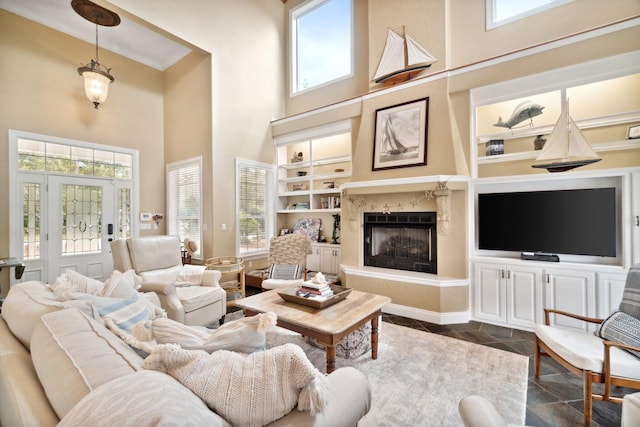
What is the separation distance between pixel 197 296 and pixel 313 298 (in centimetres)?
135

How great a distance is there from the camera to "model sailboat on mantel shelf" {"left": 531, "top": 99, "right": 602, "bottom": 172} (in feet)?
8.68

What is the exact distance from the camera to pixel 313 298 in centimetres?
239

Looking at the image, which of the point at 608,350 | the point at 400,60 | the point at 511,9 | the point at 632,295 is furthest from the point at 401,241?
the point at 511,9

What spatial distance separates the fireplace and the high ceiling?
A: 4.54 metres

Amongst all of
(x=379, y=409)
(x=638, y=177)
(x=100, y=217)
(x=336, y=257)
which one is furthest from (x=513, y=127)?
(x=100, y=217)

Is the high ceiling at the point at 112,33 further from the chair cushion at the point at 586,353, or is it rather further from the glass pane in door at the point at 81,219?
the chair cushion at the point at 586,353

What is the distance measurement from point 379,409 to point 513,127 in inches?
145

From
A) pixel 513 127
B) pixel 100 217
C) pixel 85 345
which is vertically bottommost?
pixel 85 345

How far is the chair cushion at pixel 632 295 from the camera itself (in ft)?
5.87

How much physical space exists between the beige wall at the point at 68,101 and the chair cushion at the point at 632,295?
21.2 ft

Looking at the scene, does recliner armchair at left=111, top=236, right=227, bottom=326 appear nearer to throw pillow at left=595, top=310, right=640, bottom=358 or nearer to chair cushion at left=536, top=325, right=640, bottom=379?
chair cushion at left=536, top=325, right=640, bottom=379

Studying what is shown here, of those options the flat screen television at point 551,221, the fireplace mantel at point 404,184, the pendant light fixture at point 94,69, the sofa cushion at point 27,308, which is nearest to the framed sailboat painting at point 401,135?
the fireplace mantel at point 404,184

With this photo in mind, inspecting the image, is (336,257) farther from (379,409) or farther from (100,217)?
(100,217)

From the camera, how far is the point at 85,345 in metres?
0.88
